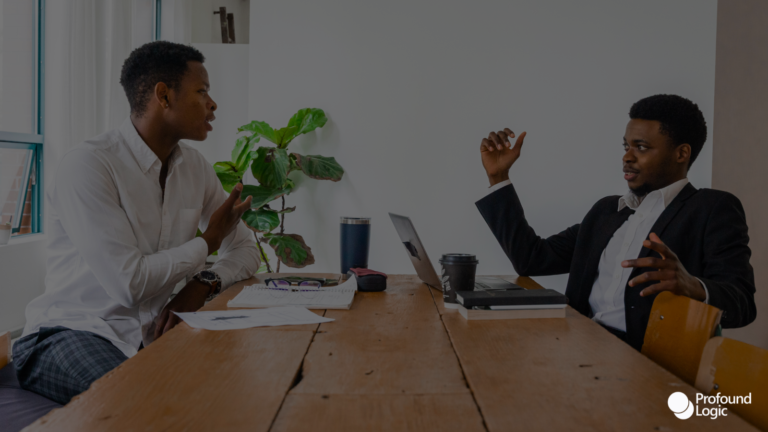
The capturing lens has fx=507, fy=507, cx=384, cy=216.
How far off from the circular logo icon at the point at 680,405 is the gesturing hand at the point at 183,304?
3.96ft

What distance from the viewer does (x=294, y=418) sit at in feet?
2.05

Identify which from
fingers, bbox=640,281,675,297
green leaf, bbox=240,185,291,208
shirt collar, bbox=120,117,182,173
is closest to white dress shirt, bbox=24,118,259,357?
shirt collar, bbox=120,117,182,173

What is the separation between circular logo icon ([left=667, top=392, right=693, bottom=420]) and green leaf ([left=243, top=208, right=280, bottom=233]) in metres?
2.57

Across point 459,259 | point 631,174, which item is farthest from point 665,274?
point 631,174

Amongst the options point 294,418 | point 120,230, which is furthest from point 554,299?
point 120,230

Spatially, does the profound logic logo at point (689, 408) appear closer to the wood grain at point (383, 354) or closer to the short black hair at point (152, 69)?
the wood grain at point (383, 354)

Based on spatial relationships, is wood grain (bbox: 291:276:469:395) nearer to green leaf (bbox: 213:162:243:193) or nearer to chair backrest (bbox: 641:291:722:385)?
chair backrest (bbox: 641:291:722:385)

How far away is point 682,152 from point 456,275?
100cm

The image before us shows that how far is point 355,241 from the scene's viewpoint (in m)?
1.82

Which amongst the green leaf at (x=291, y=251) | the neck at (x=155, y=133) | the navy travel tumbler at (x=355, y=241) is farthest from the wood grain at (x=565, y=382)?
the green leaf at (x=291, y=251)

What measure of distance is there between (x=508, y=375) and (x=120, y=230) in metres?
1.14

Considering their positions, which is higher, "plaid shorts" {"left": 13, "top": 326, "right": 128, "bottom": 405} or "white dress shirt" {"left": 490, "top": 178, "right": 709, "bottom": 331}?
"white dress shirt" {"left": 490, "top": 178, "right": 709, "bottom": 331}

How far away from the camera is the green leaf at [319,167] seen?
10.1 feet

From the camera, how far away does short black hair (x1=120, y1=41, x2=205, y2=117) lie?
5.51 ft
